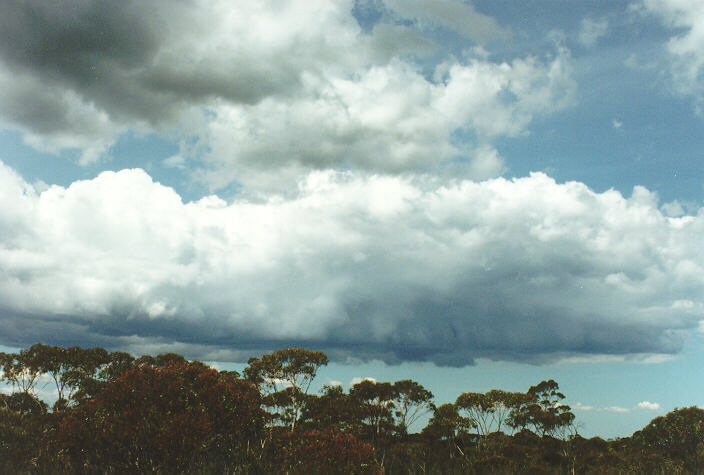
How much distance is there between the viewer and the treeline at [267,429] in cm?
1725

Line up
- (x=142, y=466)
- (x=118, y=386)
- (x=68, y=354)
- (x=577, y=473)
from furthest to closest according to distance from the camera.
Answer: (x=68, y=354)
(x=577, y=473)
(x=118, y=386)
(x=142, y=466)

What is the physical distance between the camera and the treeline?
17250 millimetres

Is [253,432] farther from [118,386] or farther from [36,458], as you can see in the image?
[36,458]

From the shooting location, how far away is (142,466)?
53.7 ft

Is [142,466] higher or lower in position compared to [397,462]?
higher

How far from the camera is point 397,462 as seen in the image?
126ft

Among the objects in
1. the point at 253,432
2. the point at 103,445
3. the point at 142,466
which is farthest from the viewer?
the point at 253,432

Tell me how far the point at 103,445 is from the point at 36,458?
3503mm

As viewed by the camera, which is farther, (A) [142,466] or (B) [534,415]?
(B) [534,415]

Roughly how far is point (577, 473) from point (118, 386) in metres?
42.3

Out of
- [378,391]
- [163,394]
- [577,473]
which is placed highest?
[163,394]

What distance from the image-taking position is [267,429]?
76.5ft

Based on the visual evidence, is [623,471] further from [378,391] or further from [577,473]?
[378,391]

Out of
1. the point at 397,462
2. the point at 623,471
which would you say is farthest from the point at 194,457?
the point at 623,471
